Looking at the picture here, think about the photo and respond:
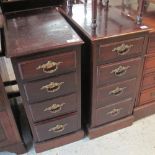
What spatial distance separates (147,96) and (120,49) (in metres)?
0.57

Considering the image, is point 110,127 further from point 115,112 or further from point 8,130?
point 8,130

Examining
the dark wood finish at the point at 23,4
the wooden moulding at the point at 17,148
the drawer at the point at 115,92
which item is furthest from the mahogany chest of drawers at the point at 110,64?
the wooden moulding at the point at 17,148

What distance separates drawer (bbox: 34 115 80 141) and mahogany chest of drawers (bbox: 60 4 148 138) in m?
0.13

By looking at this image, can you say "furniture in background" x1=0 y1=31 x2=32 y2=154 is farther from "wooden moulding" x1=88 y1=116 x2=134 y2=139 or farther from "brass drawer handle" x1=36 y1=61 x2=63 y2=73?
"wooden moulding" x1=88 y1=116 x2=134 y2=139

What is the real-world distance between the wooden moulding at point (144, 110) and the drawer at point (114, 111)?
0.28 feet

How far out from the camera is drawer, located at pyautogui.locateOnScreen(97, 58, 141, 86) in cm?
118

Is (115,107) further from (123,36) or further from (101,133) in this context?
(123,36)

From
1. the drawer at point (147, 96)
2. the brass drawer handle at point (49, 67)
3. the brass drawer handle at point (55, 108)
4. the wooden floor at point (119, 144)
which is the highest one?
the brass drawer handle at point (49, 67)

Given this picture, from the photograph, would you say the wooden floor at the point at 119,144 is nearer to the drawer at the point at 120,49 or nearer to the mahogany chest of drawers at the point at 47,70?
the mahogany chest of drawers at the point at 47,70

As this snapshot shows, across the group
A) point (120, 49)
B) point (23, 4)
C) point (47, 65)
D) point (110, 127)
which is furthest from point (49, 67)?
point (110, 127)

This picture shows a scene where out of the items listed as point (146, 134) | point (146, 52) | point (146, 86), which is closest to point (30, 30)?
point (146, 52)

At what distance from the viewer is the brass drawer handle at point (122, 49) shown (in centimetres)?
112

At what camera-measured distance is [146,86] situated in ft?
4.80

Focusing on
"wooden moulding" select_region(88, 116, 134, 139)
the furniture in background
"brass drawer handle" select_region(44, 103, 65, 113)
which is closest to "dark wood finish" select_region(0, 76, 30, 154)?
the furniture in background
